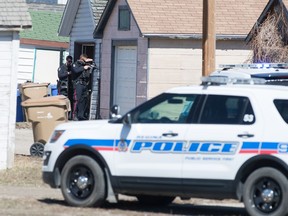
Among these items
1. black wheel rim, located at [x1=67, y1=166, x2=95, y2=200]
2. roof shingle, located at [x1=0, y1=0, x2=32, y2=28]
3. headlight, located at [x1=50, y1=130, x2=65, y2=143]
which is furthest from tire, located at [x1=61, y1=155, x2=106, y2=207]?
roof shingle, located at [x1=0, y1=0, x2=32, y2=28]

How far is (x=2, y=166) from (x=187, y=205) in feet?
16.4

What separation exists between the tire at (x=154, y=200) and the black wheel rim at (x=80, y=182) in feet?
3.11

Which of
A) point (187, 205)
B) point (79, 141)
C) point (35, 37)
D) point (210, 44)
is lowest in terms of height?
point (187, 205)

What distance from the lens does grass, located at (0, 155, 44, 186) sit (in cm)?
1584

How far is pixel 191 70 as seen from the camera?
88.3 ft

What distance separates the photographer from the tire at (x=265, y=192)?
37.4ft

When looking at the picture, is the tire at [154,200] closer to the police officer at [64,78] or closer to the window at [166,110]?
the window at [166,110]

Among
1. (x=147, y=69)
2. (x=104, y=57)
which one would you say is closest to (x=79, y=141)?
(x=147, y=69)

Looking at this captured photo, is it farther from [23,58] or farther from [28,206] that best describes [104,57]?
[28,206]

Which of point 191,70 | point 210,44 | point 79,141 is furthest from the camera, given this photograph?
point 191,70

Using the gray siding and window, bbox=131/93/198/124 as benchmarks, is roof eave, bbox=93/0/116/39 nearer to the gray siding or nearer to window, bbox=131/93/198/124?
the gray siding

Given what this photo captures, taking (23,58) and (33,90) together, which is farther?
(23,58)

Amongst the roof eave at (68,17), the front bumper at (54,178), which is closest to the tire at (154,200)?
the front bumper at (54,178)

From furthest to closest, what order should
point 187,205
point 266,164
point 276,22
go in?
1. point 276,22
2. point 187,205
3. point 266,164
